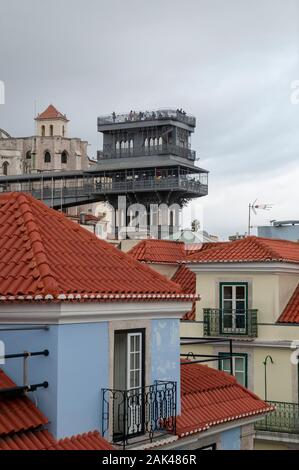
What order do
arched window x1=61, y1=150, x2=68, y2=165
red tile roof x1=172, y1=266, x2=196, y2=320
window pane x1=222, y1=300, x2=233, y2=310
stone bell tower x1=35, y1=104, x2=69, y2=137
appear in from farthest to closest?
Result: stone bell tower x1=35, y1=104, x2=69, y2=137
arched window x1=61, y1=150, x2=68, y2=165
red tile roof x1=172, y1=266, x2=196, y2=320
window pane x1=222, y1=300, x2=233, y2=310

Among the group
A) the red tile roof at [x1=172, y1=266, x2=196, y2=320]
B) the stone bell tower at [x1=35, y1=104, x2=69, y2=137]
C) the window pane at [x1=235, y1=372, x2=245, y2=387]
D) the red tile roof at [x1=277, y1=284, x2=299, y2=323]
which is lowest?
the window pane at [x1=235, y1=372, x2=245, y2=387]

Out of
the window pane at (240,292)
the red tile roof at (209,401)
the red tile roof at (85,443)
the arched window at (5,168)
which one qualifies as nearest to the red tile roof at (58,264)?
the red tile roof at (85,443)

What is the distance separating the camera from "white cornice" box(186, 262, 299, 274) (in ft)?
76.8

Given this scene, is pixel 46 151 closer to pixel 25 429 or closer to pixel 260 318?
pixel 260 318

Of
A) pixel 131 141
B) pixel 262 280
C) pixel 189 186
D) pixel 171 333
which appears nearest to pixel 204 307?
pixel 262 280

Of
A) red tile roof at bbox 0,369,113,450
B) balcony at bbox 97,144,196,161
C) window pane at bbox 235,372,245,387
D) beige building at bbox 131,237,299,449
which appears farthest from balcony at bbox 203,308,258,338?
balcony at bbox 97,144,196,161

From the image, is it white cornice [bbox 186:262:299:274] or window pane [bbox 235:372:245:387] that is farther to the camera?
window pane [bbox 235:372:245:387]

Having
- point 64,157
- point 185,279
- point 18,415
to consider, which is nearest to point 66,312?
point 18,415

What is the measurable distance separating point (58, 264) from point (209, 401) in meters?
4.41

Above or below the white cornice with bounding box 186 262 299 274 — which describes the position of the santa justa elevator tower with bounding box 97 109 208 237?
above

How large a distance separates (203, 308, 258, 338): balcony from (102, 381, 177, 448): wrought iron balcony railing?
1161 centimetres

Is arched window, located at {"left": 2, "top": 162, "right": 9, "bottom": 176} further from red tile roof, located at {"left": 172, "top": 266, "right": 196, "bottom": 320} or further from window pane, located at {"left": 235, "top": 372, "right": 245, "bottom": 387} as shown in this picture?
window pane, located at {"left": 235, "top": 372, "right": 245, "bottom": 387}

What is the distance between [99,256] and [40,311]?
240 cm
